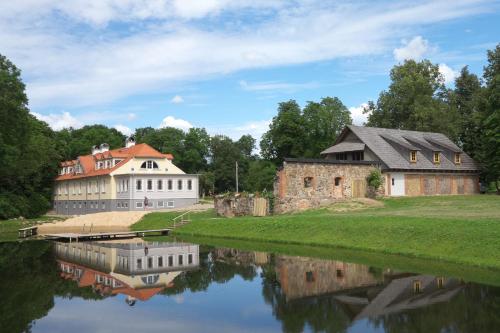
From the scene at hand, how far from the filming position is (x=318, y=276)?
66.0ft

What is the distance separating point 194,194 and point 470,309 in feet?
159

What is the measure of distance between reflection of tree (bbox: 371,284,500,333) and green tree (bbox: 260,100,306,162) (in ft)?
181

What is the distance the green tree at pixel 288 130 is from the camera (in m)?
71.0

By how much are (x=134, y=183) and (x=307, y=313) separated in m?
44.3

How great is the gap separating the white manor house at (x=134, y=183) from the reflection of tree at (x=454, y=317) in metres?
42.6

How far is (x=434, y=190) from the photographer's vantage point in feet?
167

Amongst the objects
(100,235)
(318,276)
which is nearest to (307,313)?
(318,276)

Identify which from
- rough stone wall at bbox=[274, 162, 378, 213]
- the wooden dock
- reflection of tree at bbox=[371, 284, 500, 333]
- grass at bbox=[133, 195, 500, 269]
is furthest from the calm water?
rough stone wall at bbox=[274, 162, 378, 213]

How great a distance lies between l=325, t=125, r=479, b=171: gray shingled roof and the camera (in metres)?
48.8

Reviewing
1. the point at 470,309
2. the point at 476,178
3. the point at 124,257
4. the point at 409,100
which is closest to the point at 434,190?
the point at 476,178

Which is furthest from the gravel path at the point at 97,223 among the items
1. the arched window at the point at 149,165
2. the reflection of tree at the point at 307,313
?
the reflection of tree at the point at 307,313

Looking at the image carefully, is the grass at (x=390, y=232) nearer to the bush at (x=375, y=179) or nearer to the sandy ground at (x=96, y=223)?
the bush at (x=375, y=179)

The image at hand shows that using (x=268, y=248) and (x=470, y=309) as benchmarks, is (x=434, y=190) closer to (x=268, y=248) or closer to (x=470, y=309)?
(x=268, y=248)

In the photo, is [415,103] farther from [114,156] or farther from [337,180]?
[114,156]
